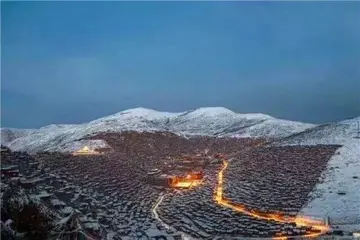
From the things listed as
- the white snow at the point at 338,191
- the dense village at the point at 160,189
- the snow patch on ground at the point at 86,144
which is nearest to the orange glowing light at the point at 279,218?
the dense village at the point at 160,189

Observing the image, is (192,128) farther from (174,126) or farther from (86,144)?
(86,144)

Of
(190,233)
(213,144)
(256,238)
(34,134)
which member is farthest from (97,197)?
(34,134)

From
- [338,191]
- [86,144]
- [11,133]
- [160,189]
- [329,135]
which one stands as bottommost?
[160,189]

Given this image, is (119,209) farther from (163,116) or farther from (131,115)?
(163,116)

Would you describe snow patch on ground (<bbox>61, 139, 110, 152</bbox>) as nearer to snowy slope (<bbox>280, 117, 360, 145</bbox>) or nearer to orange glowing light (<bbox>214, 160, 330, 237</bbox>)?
orange glowing light (<bbox>214, 160, 330, 237</bbox>)

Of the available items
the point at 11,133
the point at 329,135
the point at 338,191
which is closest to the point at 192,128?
the point at 11,133

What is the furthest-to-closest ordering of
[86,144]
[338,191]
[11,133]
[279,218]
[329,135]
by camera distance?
[11,133] < [329,135] < [86,144] < [338,191] < [279,218]
